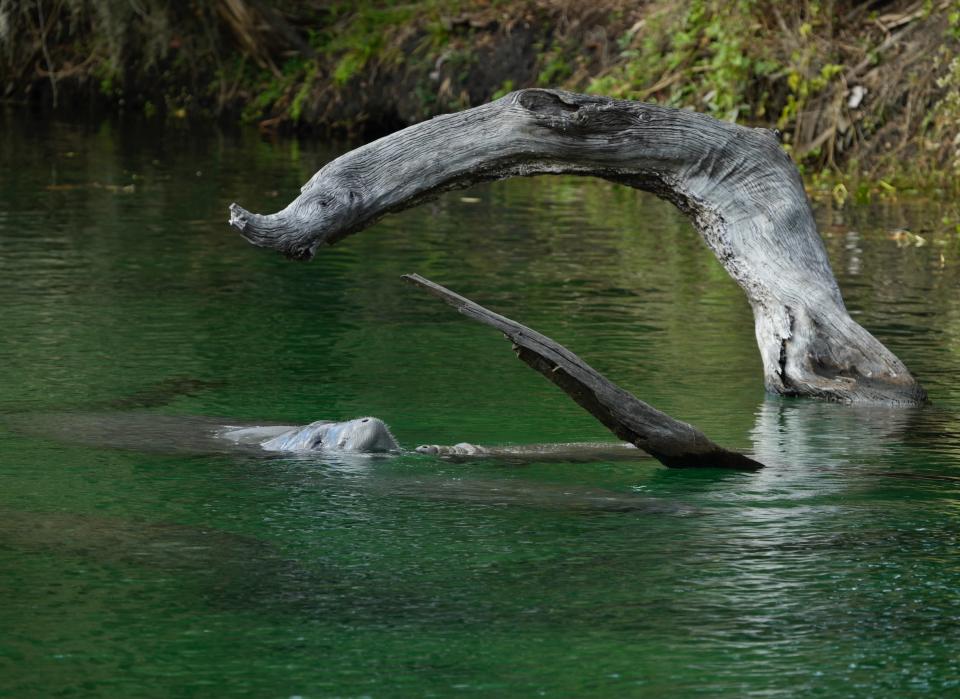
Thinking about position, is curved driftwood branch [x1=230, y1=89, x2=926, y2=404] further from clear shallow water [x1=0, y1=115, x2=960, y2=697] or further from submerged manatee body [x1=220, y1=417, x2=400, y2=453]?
submerged manatee body [x1=220, y1=417, x2=400, y2=453]

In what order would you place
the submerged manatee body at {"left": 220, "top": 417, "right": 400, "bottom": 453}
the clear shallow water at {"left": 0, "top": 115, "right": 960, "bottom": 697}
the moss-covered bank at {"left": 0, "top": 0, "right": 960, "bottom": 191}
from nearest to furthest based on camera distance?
the clear shallow water at {"left": 0, "top": 115, "right": 960, "bottom": 697}, the submerged manatee body at {"left": 220, "top": 417, "right": 400, "bottom": 453}, the moss-covered bank at {"left": 0, "top": 0, "right": 960, "bottom": 191}

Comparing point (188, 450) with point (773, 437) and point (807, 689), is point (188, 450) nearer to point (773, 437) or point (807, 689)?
point (773, 437)

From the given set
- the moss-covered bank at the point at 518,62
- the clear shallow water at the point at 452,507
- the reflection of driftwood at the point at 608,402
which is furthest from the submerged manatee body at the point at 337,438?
the moss-covered bank at the point at 518,62

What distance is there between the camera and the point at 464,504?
6020mm

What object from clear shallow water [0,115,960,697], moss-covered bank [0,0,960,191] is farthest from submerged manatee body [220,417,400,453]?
moss-covered bank [0,0,960,191]

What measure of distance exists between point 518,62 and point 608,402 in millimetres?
15874

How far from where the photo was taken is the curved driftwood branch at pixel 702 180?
754 cm

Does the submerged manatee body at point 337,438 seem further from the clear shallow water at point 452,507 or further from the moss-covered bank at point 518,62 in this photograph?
the moss-covered bank at point 518,62

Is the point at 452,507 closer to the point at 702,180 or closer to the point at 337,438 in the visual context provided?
the point at 337,438

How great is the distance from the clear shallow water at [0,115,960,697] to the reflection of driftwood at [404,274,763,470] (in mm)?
92

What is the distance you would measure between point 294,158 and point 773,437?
12.9 metres

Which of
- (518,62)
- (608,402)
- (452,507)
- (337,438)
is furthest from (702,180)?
(518,62)

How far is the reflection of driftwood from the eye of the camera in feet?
20.4

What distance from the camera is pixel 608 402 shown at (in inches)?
250
